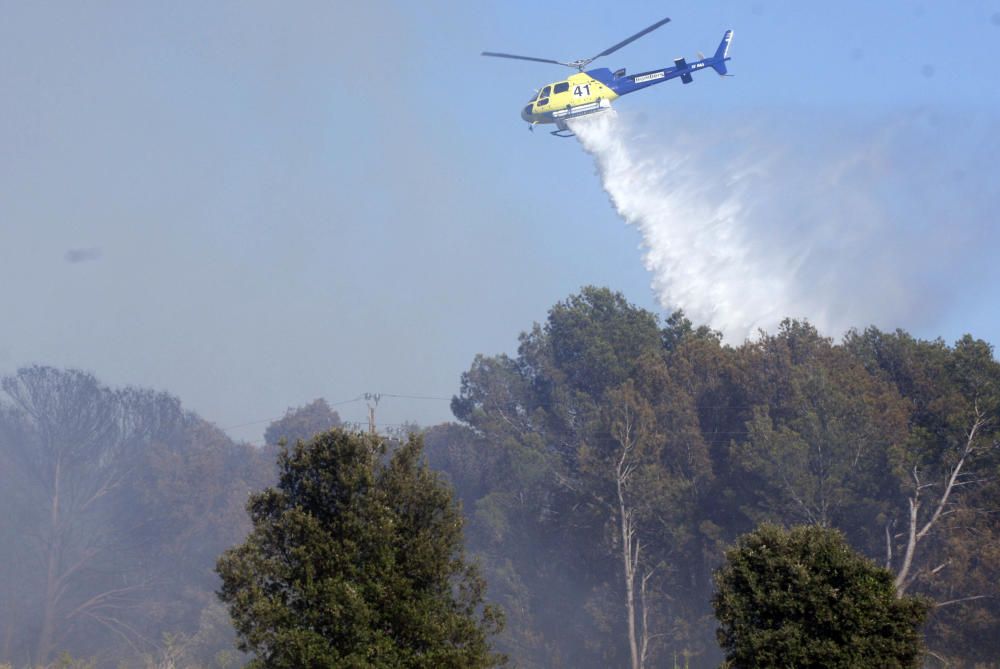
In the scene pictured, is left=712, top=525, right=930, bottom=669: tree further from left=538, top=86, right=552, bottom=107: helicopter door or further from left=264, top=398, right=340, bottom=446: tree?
left=264, top=398, right=340, bottom=446: tree

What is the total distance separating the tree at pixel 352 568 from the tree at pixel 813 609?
4.30 meters

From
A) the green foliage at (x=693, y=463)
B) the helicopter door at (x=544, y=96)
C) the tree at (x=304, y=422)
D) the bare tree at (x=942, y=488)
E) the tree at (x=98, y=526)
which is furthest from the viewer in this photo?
the tree at (x=304, y=422)

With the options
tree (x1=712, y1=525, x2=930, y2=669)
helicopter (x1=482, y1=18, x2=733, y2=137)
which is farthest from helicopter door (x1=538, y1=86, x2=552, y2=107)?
tree (x1=712, y1=525, x2=930, y2=669)

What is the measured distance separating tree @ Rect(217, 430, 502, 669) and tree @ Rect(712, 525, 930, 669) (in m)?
4.30

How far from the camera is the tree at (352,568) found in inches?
642

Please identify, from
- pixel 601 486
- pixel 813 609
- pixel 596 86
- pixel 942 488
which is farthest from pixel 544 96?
pixel 813 609

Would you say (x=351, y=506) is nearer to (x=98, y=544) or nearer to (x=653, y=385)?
(x=653, y=385)

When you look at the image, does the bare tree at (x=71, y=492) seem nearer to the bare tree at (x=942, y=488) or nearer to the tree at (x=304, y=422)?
the tree at (x=304, y=422)

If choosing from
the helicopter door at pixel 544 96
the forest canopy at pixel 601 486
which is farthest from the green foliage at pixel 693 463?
the helicopter door at pixel 544 96

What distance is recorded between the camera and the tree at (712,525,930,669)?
1516 cm

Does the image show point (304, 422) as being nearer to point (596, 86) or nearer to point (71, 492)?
point (71, 492)

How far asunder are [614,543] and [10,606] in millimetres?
37163

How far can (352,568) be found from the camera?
1670 centimetres

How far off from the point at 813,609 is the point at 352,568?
7039 millimetres
